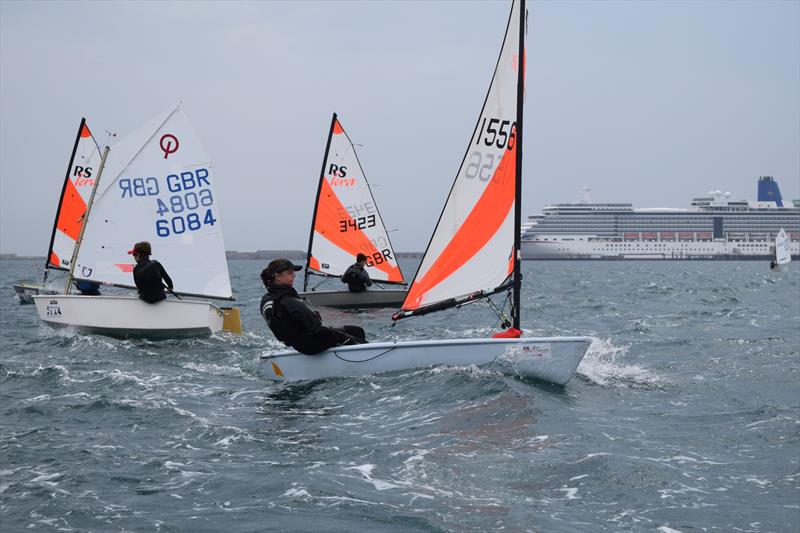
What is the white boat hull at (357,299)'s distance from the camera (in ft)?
60.7

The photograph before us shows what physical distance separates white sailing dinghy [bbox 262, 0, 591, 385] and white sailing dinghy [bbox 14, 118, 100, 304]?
10.6 metres

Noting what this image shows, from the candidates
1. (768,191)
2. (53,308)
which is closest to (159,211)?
(53,308)

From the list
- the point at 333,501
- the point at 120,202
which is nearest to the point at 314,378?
the point at 333,501

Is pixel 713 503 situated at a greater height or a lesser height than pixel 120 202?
lesser

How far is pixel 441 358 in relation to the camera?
28.1 ft

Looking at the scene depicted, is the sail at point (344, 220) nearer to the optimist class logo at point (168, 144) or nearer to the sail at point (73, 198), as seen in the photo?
the sail at point (73, 198)

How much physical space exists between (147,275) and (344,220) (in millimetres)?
9108

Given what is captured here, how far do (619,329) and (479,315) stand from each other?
506cm

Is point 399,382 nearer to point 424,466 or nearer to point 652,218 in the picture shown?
point 424,466

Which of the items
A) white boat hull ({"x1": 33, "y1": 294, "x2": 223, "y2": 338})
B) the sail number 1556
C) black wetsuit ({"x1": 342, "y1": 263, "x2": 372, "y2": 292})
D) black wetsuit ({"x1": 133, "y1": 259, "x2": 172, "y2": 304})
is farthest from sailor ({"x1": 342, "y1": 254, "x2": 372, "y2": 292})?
the sail number 1556

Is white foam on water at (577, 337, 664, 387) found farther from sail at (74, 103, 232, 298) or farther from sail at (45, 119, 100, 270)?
sail at (45, 119, 100, 270)

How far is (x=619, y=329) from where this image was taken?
1617 cm

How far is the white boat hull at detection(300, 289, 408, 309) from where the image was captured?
18.5 meters

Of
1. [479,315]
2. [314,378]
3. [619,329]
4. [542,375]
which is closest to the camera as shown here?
[542,375]
